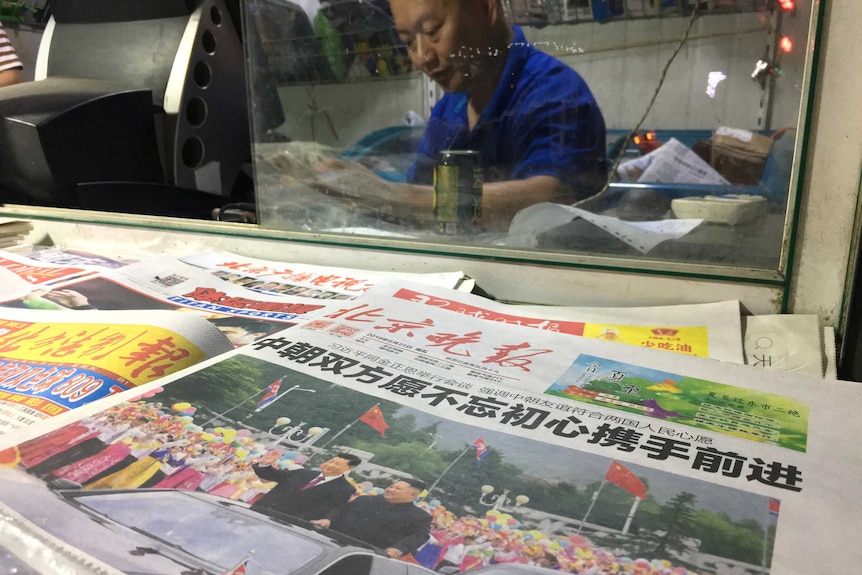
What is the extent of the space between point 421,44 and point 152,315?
1.65ft

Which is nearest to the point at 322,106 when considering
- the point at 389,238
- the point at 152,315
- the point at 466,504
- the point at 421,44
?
the point at 421,44

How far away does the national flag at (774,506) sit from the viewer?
29cm

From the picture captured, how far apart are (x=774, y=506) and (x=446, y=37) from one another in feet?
2.20

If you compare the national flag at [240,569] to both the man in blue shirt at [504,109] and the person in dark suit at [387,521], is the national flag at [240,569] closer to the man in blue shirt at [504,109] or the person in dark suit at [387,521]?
the person in dark suit at [387,521]

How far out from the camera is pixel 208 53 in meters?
1.03

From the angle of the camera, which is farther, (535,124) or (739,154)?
(535,124)

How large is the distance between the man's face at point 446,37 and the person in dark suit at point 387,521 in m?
0.61

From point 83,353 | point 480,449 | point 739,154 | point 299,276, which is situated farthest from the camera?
point 299,276

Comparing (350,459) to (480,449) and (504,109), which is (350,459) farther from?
(504,109)

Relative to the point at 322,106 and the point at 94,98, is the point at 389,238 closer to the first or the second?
the point at 322,106

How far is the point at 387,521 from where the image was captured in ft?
0.92

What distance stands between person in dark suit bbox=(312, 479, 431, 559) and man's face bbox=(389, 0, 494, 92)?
0.61 m

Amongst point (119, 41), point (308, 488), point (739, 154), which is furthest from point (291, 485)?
point (119, 41)

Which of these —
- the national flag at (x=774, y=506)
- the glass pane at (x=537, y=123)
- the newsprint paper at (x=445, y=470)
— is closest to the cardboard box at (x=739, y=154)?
the glass pane at (x=537, y=123)
